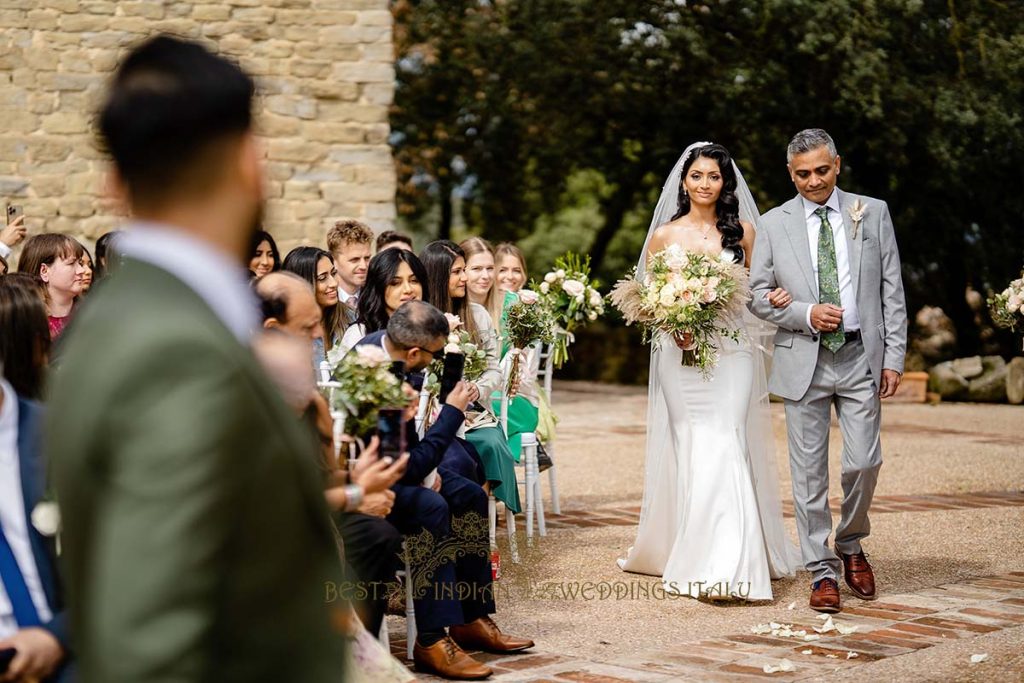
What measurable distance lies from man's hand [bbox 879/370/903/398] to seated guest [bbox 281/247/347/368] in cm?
283

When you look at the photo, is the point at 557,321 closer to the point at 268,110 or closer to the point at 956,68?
the point at 268,110

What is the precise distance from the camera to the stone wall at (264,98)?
12.9 metres

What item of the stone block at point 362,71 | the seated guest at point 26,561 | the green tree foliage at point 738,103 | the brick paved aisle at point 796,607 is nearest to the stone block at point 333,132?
the stone block at point 362,71

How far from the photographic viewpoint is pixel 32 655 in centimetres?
248

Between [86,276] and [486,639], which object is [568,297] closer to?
[86,276]

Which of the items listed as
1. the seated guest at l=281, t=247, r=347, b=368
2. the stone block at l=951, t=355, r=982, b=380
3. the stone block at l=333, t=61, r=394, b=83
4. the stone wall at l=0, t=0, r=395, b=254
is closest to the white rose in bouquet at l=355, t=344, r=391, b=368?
the seated guest at l=281, t=247, r=347, b=368

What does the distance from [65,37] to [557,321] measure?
768cm

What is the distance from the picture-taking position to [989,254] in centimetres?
1855

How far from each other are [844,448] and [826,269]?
0.94 metres

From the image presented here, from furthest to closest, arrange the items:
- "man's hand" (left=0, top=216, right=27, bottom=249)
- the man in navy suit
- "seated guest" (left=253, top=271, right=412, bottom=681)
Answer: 1. "man's hand" (left=0, top=216, right=27, bottom=249)
2. "seated guest" (left=253, top=271, right=412, bottom=681)
3. the man in navy suit

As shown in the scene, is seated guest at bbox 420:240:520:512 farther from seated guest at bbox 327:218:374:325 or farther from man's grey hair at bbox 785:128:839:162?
man's grey hair at bbox 785:128:839:162

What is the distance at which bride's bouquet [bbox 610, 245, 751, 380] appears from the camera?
6.42 meters

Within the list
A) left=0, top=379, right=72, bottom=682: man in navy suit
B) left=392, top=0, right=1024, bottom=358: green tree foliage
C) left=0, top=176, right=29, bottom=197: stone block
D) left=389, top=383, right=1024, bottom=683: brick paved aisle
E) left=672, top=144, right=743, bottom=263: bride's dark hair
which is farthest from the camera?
left=392, top=0, right=1024, bottom=358: green tree foliage

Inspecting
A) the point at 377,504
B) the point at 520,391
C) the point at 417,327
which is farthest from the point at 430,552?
the point at 520,391
